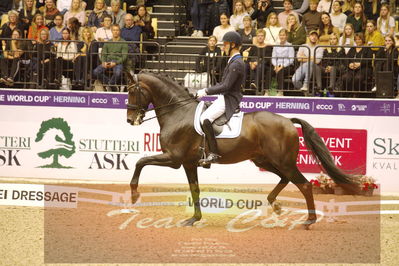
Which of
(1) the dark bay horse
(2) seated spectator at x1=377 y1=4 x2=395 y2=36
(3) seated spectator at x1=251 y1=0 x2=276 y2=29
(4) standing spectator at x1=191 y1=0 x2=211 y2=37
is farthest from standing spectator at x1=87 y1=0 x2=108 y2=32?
(1) the dark bay horse

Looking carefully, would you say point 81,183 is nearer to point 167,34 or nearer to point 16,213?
point 16,213

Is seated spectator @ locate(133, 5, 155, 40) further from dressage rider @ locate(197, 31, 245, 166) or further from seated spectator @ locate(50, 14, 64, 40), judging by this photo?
dressage rider @ locate(197, 31, 245, 166)

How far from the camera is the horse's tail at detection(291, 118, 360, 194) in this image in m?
12.4

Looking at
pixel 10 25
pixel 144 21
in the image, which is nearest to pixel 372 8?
pixel 144 21

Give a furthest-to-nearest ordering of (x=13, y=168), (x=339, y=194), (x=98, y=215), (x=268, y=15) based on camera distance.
Answer: (x=268, y=15)
(x=13, y=168)
(x=339, y=194)
(x=98, y=215)

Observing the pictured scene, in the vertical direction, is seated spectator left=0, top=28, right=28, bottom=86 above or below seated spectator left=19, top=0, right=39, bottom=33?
below

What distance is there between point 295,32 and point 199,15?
2738 mm

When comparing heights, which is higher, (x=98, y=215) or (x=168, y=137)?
(x=168, y=137)

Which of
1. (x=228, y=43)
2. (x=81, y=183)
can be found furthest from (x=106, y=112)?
(x=228, y=43)

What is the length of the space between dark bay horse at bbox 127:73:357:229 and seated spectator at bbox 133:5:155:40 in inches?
225

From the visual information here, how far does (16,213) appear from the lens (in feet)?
42.8

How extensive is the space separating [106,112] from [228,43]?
4.85m

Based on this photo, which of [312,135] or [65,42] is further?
[65,42]

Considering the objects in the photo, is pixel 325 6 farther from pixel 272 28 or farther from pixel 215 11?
pixel 215 11
